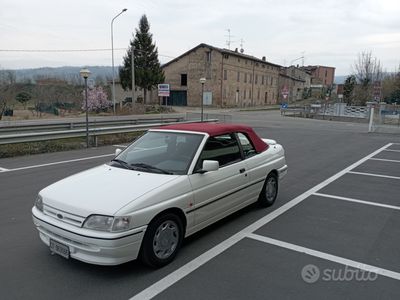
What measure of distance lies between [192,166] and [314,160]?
7.88 m

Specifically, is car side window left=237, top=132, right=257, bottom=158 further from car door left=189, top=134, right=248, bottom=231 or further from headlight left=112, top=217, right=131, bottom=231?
headlight left=112, top=217, right=131, bottom=231

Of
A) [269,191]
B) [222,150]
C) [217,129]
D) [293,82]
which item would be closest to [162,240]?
[222,150]

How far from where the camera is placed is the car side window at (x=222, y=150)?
185 inches

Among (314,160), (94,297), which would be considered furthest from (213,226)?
(314,160)

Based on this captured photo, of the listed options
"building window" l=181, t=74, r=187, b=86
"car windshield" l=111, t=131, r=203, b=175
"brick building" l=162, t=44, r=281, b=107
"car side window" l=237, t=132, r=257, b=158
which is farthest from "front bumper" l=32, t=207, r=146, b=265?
"building window" l=181, t=74, r=187, b=86

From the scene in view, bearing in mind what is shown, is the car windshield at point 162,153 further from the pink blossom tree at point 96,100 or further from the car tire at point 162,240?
the pink blossom tree at point 96,100

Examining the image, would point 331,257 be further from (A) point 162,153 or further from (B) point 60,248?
(B) point 60,248

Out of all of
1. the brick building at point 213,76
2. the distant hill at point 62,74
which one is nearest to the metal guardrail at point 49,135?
the brick building at point 213,76

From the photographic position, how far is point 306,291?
3.50 metres

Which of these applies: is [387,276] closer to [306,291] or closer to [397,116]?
[306,291]

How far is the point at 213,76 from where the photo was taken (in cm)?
5591

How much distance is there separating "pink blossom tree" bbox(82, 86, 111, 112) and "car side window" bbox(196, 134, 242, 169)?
139ft

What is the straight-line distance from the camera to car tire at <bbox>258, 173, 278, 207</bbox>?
6012mm

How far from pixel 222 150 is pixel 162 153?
867mm
